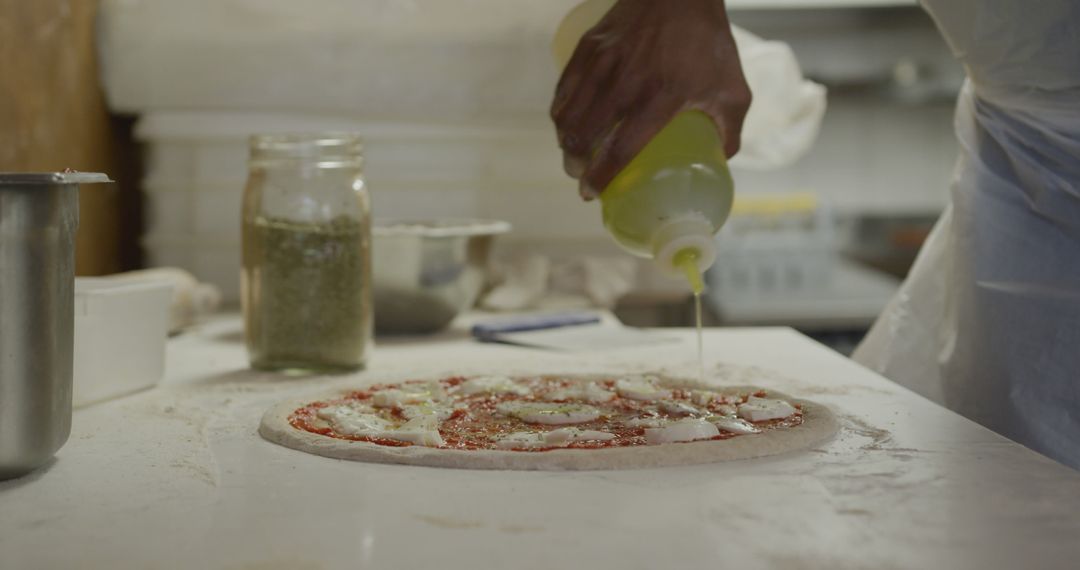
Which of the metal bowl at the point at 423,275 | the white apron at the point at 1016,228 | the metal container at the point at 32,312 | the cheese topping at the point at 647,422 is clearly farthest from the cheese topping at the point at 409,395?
the white apron at the point at 1016,228

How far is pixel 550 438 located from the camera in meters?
0.87

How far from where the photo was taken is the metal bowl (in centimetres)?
156

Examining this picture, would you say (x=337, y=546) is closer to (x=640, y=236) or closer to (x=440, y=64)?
(x=640, y=236)

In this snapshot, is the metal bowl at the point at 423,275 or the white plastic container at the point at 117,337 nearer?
the white plastic container at the point at 117,337

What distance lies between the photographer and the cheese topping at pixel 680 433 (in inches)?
34.0

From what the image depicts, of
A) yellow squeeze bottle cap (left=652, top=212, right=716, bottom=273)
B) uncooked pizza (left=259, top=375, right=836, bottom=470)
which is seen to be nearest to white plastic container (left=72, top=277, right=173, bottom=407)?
uncooked pizza (left=259, top=375, right=836, bottom=470)

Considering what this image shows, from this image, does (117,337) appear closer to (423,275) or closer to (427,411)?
(427,411)

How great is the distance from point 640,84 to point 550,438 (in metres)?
0.37

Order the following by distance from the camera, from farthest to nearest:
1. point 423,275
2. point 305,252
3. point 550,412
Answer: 1. point 423,275
2. point 305,252
3. point 550,412

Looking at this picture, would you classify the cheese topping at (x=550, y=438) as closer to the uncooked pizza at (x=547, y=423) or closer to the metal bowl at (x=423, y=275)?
the uncooked pizza at (x=547, y=423)

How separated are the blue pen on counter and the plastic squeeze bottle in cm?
50

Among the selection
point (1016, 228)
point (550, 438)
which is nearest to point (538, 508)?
point (550, 438)

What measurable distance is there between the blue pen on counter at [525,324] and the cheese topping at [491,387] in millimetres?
392

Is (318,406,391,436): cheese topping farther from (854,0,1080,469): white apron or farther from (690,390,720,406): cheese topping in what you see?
(854,0,1080,469): white apron
